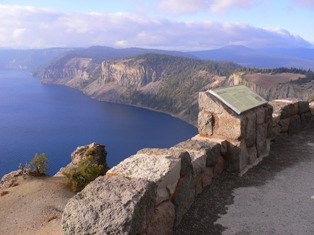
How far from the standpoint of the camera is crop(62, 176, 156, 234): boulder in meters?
4.06

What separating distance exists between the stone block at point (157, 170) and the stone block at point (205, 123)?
271cm

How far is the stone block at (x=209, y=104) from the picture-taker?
Answer: 8.27 m

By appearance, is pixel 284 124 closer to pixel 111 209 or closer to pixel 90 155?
pixel 111 209

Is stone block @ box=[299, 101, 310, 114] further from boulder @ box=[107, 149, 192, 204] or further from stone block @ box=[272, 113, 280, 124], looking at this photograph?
boulder @ box=[107, 149, 192, 204]

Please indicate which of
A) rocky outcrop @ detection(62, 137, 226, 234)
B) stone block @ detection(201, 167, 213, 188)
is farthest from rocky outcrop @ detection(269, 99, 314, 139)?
rocky outcrop @ detection(62, 137, 226, 234)

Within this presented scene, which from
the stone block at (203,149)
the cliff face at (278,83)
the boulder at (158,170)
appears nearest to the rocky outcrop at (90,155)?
the stone block at (203,149)

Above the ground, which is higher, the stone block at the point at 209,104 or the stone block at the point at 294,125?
the stone block at the point at 209,104

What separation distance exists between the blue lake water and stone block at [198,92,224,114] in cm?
7877

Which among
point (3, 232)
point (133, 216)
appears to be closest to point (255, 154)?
point (133, 216)

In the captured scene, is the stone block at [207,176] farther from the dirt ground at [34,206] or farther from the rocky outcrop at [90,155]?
the rocky outcrop at [90,155]

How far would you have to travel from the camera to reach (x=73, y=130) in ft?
408

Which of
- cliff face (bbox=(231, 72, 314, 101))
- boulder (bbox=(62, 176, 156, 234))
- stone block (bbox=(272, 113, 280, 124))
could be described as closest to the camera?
boulder (bbox=(62, 176, 156, 234))

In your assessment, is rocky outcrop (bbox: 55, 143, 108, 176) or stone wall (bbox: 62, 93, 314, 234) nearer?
stone wall (bbox: 62, 93, 314, 234)

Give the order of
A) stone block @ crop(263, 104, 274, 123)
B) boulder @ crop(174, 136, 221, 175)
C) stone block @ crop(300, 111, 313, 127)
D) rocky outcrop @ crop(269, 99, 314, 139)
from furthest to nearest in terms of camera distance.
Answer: stone block @ crop(300, 111, 313, 127)
rocky outcrop @ crop(269, 99, 314, 139)
stone block @ crop(263, 104, 274, 123)
boulder @ crop(174, 136, 221, 175)
